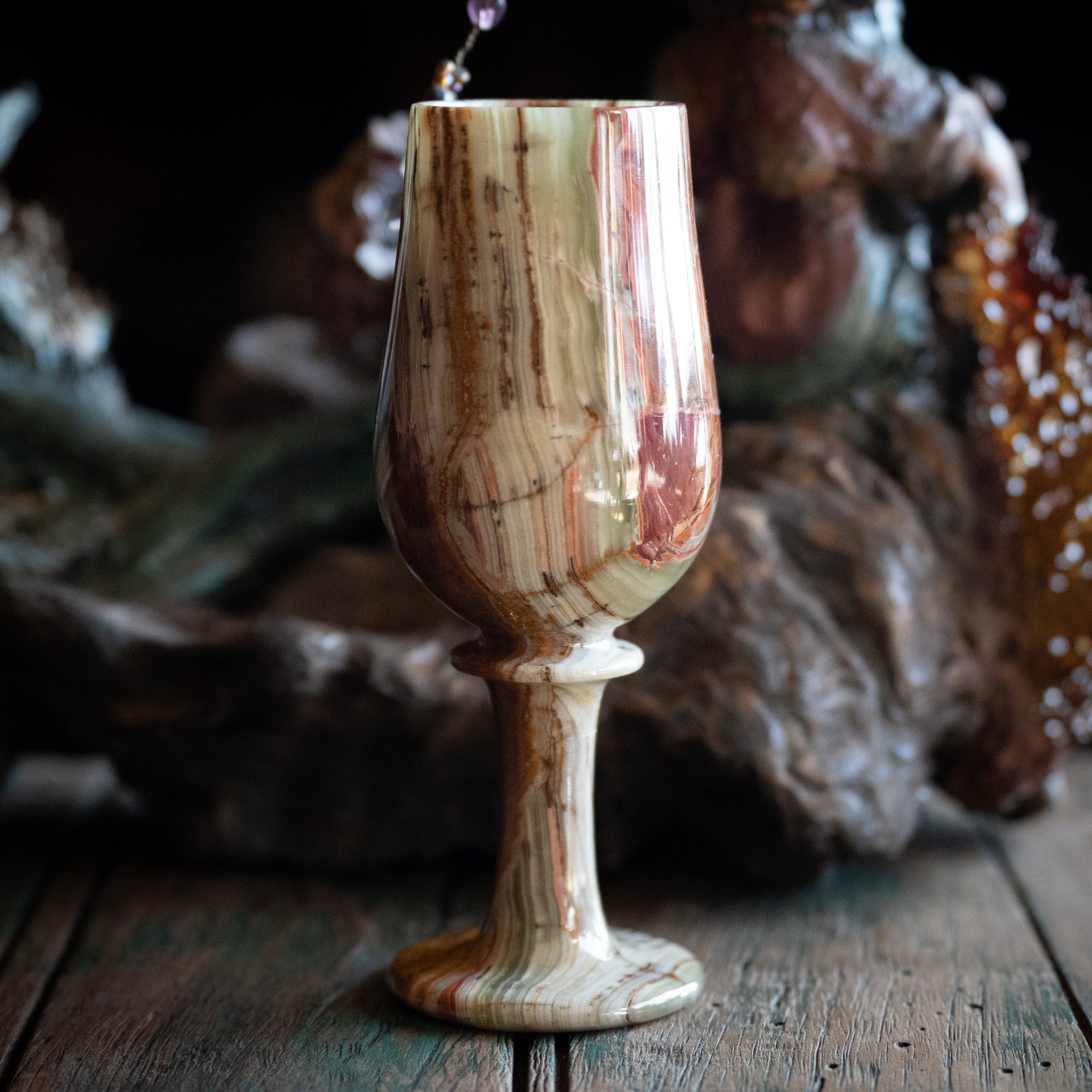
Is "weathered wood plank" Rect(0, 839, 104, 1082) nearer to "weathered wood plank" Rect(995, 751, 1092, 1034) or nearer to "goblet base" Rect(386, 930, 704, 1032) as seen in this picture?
"goblet base" Rect(386, 930, 704, 1032)

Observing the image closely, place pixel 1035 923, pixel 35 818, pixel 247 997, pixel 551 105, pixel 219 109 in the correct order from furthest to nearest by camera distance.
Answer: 1. pixel 219 109
2. pixel 35 818
3. pixel 1035 923
4. pixel 247 997
5. pixel 551 105

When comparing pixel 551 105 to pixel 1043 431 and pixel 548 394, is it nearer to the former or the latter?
pixel 548 394

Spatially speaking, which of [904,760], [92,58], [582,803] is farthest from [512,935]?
[92,58]

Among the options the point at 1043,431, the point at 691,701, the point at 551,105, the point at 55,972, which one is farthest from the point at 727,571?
the point at 55,972

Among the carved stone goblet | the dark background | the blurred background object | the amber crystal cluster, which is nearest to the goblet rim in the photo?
the carved stone goblet

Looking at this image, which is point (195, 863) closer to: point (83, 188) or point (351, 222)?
point (351, 222)
